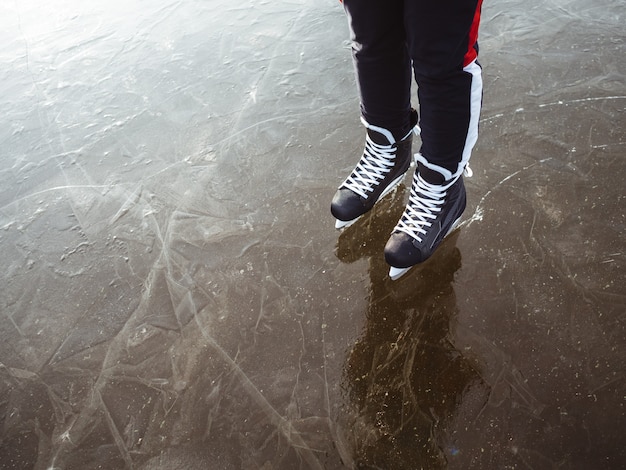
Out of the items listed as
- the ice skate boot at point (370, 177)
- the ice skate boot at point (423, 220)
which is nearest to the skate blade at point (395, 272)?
the ice skate boot at point (423, 220)

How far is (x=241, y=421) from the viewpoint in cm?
94

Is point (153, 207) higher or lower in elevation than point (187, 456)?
higher

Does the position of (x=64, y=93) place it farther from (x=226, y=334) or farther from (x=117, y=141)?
(x=226, y=334)

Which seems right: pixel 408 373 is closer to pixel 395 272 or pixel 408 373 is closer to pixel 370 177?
pixel 395 272

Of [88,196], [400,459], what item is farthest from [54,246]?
[400,459]

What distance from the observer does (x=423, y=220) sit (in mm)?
1093

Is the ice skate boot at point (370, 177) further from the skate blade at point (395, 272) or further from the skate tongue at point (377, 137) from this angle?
the skate blade at point (395, 272)

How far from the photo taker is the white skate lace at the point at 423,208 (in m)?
1.08

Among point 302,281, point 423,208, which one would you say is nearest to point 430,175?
point 423,208

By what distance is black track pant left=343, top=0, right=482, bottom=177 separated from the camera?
0.81 meters

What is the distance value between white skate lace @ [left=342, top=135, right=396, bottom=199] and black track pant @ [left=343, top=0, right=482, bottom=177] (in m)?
0.06

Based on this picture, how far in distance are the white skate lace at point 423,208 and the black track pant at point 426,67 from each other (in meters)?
0.06

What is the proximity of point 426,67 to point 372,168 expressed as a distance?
0.38 m

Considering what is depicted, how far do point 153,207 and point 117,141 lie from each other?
0.42m
